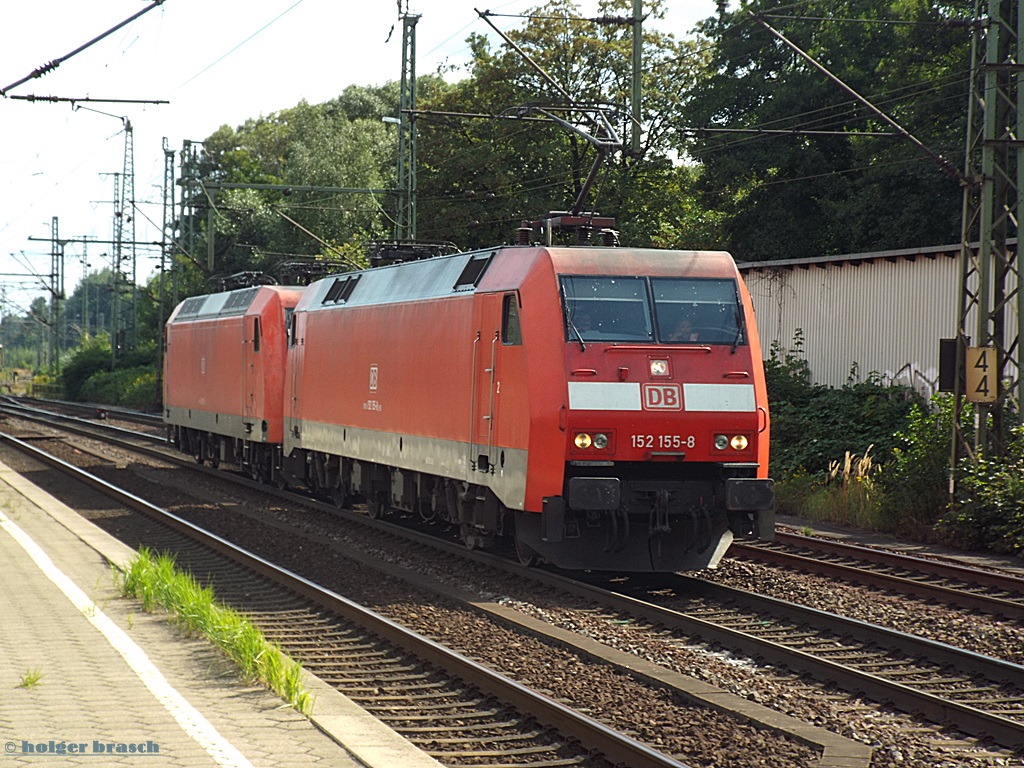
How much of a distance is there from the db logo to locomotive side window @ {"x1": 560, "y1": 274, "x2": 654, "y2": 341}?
0.51 metres

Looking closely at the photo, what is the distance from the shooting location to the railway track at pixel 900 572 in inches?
473

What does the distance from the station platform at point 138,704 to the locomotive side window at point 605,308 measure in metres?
4.71

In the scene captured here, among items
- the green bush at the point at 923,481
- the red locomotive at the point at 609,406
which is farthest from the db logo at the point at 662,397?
the green bush at the point at 923,481

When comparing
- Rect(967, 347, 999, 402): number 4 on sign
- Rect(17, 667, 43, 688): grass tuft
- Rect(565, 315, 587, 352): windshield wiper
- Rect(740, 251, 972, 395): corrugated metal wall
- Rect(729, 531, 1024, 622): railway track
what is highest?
Rect(740, 251, 972, 395): corrugated metal wall

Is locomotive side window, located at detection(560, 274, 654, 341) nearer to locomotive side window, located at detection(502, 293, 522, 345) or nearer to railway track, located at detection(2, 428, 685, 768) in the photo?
locomotive side window, located at detection(502, 293, 522, 345)

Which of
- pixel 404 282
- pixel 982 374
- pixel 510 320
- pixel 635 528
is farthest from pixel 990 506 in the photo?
pixel 404 282

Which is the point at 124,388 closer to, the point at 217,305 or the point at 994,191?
the point at 217,305

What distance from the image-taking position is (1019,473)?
15977 mm

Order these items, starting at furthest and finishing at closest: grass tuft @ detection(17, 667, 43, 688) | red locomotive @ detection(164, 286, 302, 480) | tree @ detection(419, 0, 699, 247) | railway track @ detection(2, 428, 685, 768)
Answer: tree @ detection(419, 0, 699, 247) → red locomotive @ detection(164, 286, 302, 480) → grass tuft @ detection(17, 667, 43, 688) → railway track @ detection(2, 428, 685, 768)

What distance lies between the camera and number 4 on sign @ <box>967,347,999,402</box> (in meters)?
16.4

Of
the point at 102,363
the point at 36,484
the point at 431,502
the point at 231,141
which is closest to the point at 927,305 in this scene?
the point at 431,502

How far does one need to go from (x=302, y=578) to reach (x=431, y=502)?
3093 mm

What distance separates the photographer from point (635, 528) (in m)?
13.0

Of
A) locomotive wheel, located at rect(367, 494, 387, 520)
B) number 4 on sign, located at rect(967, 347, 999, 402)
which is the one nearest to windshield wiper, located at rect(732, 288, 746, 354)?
number 4 on sign, located at rect(967, 347, 999, 402)
